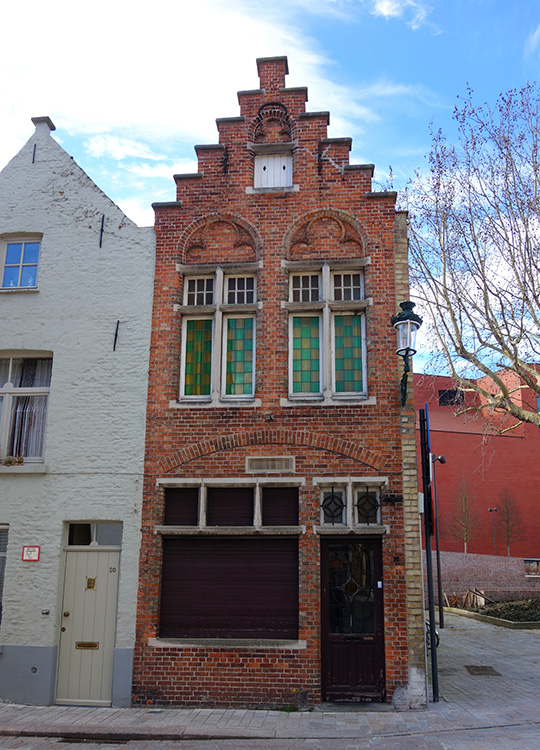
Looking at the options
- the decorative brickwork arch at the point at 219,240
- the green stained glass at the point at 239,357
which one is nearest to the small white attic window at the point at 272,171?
the decorative brickwork arch at the point at 219,240

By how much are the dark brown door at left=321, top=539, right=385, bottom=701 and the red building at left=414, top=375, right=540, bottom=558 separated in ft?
81.2

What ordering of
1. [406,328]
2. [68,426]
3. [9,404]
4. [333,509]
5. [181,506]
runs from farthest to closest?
1. [9,404]
2. [68,426]
3. [181,506]
4. [333,509]
5. [406,328]

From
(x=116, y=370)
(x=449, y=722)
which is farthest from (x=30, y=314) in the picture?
(x=449, y=722)

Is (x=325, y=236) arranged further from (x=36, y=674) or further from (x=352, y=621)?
(x=36, y=674)

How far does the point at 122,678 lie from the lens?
30.6 feet

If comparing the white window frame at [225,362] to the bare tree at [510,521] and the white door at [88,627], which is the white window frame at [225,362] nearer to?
the white door at [88,627]

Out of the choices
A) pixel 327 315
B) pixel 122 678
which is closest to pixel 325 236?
pixel 327 315

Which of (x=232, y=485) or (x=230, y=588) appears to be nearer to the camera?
(x=230, y=588)

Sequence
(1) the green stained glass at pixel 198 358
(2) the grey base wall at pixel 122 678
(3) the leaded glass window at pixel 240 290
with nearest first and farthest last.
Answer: (2) the grey base wall at pixel 122 678 < (1) the green stained glass at pixel 198 358 < (3) the leaded glass window at pixel 240 290

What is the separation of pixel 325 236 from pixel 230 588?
18.9 ft

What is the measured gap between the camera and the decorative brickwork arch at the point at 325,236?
34.8 feet

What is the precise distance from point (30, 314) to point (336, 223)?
537 cm

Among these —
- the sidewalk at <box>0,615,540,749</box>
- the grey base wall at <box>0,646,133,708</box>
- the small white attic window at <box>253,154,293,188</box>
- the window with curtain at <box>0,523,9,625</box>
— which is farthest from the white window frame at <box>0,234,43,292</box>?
the sidewalk at <box>0,615,540,749</box>

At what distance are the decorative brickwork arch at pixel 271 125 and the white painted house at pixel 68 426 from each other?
2605 mm
